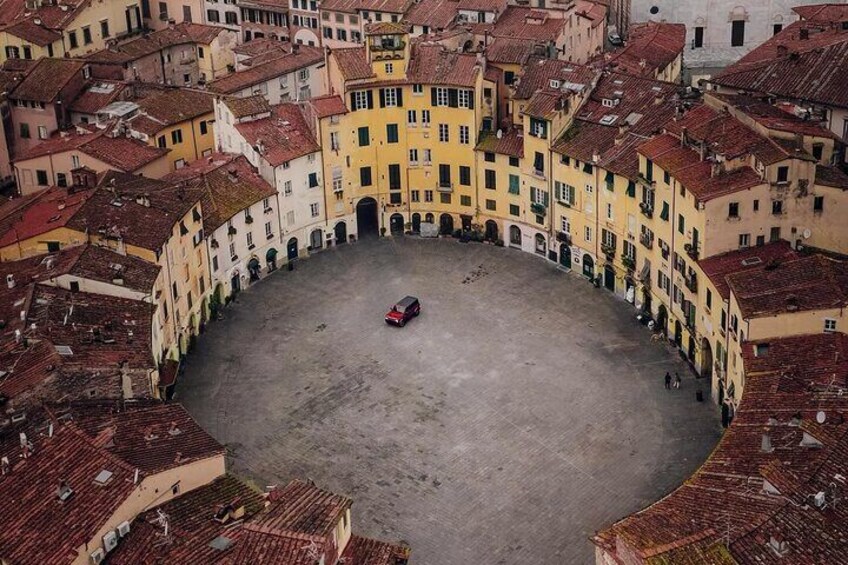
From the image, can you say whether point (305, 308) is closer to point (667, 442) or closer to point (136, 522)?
point (667, 442)

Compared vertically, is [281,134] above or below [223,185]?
above

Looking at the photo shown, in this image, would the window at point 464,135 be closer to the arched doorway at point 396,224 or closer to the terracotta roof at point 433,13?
the arched doorway at point 396,224

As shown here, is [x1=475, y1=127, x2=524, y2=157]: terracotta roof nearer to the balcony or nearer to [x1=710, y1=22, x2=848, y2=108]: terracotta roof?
[x1=710, y1=22, x2=848, y2=108]: terracotta roof

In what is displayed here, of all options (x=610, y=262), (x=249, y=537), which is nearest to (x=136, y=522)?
(x=249, y=537)

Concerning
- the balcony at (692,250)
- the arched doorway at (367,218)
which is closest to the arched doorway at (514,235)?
the arched doorway at (367,218)

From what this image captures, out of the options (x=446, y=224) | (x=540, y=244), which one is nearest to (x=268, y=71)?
(x=446, y=224)

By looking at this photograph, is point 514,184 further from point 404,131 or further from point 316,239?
point 316,239
